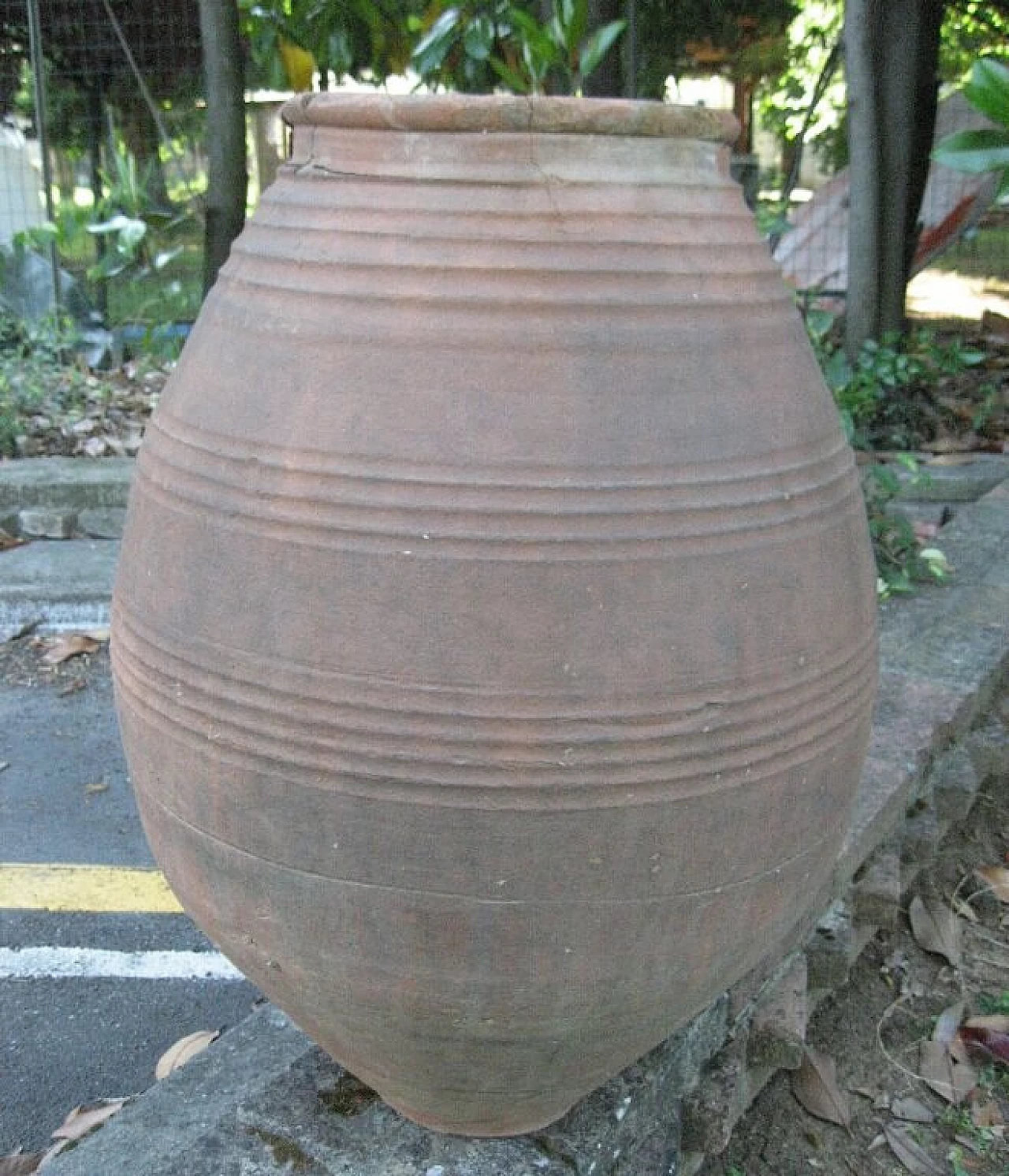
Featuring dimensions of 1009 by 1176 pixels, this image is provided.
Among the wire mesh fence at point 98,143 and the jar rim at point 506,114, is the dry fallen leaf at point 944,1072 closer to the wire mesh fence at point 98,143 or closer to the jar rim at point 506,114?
the jar rim at point 506,114

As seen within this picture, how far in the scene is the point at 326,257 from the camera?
57.8 inches

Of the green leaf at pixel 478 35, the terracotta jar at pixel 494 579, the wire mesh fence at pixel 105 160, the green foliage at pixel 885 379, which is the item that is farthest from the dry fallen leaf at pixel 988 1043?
the wire mesh fence at pixel 105 160

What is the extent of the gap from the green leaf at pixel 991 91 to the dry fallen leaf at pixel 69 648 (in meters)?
3.00

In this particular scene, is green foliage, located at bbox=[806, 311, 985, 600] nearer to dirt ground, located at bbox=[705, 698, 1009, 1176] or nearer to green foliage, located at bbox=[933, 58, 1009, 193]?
dirt ground, located at bbox=[705, 698, 1009, 1176]

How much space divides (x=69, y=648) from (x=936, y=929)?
273cm

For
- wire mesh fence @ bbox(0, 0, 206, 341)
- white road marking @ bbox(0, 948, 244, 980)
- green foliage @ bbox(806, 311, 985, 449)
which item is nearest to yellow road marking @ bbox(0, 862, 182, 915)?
white road marking @ bbox(0, 948, 244, 980)

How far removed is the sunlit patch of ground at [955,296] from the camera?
10031mm

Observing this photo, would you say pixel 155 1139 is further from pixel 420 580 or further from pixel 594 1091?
pixel 420 580

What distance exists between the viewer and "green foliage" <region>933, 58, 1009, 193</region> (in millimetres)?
2514

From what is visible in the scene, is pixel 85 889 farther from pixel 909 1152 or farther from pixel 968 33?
pixel 968 33

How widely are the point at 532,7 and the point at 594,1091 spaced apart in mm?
3764

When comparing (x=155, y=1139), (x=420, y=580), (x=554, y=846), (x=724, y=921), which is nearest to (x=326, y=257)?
(x=420, y=580)

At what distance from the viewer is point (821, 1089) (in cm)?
230

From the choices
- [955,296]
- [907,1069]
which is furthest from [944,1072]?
[955,296]
